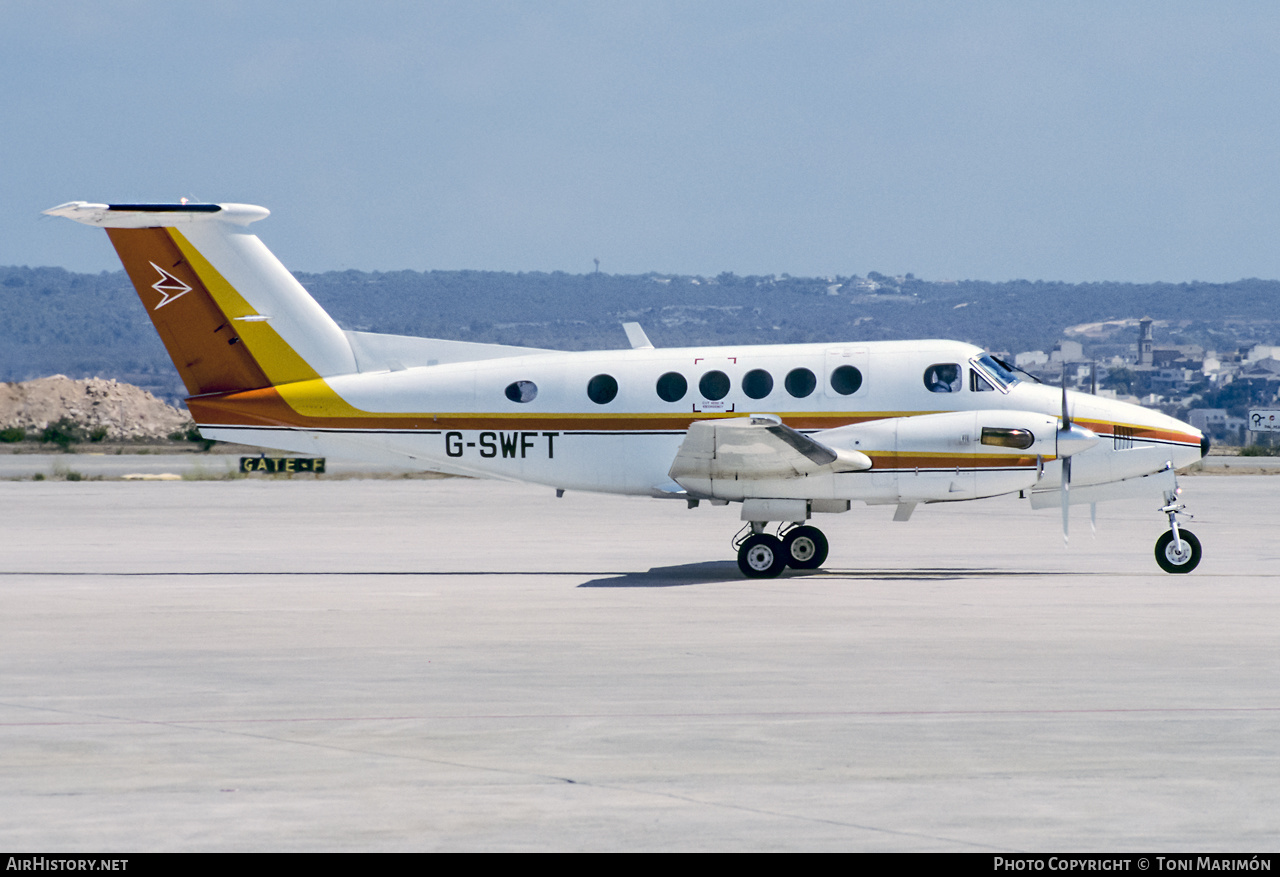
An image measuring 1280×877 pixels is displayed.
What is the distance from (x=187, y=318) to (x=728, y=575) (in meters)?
8.03

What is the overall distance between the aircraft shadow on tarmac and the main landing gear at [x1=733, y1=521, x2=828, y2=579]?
0.15m

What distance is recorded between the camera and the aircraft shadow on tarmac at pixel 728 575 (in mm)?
16328

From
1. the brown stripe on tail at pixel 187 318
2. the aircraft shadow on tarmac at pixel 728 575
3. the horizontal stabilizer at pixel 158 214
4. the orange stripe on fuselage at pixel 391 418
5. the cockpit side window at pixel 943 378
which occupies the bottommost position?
the aircraft shadow on tarmac at pixel 728 575

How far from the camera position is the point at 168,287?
18.1 metres

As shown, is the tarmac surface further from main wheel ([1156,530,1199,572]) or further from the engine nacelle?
A: the engine nacelle

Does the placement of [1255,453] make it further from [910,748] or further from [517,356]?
[910,748]

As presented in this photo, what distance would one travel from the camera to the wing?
629 inches

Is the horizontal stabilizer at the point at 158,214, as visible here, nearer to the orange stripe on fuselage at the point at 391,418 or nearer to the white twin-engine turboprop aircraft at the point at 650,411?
the white twin-engine turboprop aircraft at the point at 650,411

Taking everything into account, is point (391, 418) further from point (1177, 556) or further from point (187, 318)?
point (1177, 556)

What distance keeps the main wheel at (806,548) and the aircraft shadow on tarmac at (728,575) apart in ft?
0.42

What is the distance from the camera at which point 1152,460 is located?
17.0m

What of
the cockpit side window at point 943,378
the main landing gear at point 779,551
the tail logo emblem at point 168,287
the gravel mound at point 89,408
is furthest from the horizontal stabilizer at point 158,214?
the gravel mound at point 89,408

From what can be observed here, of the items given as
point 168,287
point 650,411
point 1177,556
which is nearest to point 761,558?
point 650,411

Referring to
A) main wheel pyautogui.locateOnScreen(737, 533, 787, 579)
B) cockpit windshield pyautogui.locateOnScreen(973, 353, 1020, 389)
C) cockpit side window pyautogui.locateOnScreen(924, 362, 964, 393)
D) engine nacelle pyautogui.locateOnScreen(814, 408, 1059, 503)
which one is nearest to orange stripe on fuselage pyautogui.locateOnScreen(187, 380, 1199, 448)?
engine nacelle pyautogui.locateOnScreen(814, 408, 1059, 503)
